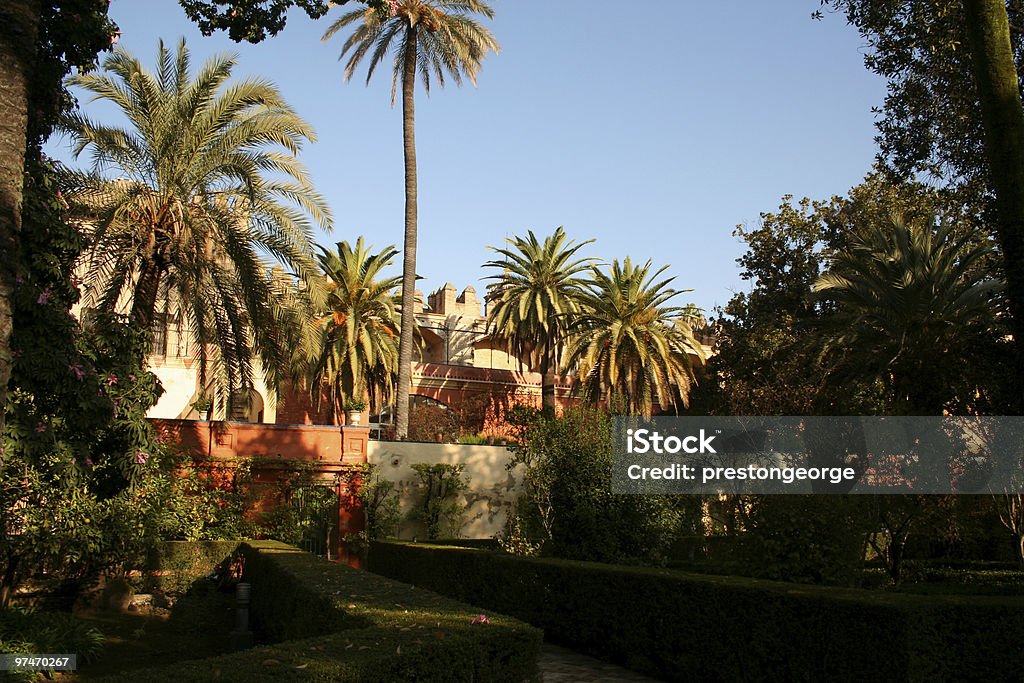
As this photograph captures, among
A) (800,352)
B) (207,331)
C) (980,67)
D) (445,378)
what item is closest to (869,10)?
(980,67)

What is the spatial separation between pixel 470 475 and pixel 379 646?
1833 centimetres

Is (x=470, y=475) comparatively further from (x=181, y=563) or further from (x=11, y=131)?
(x=11, y=131)

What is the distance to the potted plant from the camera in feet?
88.2

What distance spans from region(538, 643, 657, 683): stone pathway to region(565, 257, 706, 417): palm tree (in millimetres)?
19821

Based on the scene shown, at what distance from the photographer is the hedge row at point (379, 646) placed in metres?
4.79

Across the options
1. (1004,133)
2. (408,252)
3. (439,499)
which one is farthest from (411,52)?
(1004,133)

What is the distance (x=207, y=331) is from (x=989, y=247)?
54.2 feet

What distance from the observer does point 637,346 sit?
30422mm

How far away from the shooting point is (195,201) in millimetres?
15836

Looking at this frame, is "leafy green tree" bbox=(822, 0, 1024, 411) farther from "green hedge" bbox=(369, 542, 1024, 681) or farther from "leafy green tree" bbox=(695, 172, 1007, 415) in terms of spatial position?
"leafy green tree" bbox=(695, 172, 1007, 415)

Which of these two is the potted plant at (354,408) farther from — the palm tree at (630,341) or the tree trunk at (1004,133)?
the tree trunk at (1004,133)

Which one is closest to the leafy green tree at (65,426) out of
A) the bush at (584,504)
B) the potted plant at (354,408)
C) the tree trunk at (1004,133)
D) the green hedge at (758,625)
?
the green hedge at (758,625)

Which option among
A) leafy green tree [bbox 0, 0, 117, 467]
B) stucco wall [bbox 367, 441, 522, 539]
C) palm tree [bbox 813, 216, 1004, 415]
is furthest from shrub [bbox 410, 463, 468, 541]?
leafy green tree [bbox 0, 0, 117, 467]

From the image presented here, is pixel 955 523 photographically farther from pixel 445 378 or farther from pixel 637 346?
pixel 445 378
